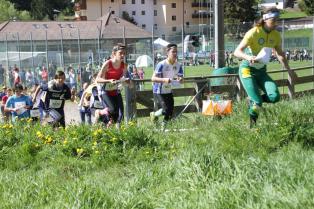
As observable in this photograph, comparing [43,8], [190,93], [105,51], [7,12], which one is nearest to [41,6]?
[43,8]

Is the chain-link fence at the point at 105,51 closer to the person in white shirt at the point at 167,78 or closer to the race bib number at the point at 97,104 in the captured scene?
the race bib number at the point at 97,104

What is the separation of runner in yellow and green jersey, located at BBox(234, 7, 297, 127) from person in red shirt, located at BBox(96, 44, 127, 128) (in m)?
2.90

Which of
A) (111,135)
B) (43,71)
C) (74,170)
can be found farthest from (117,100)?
(43,71)

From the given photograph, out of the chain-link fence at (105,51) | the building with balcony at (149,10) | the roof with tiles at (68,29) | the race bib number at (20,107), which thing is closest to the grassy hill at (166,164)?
the race bib number at (20,107)

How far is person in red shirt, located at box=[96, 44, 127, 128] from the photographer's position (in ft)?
33.2

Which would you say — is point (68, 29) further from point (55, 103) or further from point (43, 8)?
point (55, 103)

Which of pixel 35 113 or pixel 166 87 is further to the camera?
pixel 35 113

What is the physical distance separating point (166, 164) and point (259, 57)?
2.57 m

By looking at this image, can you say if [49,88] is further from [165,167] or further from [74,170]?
[165,167]

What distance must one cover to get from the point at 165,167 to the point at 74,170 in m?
1.44

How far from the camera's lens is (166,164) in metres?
5.70

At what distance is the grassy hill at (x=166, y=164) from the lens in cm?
433

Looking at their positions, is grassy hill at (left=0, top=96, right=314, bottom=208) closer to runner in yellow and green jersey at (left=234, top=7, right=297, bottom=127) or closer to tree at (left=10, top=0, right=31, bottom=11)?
runner in yellow and green jersey at (left=234, top=7, right=297, bottom=127)

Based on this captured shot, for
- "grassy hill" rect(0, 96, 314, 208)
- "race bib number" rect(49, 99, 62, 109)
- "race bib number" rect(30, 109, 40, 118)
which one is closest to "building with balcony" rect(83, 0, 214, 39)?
"race bib number" rect(30, 109, 40, 118)
